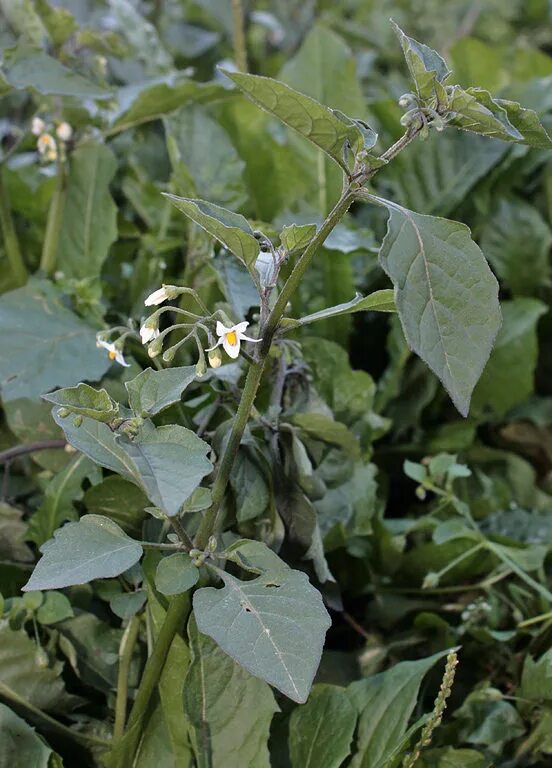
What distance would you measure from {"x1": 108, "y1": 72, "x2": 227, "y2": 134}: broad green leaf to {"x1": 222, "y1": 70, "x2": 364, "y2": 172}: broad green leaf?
42cm

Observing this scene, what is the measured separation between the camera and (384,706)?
0.57 meters

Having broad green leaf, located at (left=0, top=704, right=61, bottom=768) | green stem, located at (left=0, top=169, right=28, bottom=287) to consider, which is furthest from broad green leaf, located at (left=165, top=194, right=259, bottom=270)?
green stem, located at (left=0, top=169, right=28, bottom=287)

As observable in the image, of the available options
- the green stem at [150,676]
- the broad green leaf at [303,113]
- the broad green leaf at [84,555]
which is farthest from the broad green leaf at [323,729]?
the broad green leaf at [303,113]

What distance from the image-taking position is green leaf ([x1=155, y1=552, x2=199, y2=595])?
44 cm

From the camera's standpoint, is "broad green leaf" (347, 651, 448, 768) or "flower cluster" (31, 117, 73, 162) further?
"flower cluster" (31, 117, 73, 162)

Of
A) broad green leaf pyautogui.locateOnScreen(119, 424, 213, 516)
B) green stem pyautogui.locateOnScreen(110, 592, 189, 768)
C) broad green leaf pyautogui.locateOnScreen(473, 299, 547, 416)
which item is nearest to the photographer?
broad green leaf pyautogui.locateOnScreen(119, 424, 213, 516)

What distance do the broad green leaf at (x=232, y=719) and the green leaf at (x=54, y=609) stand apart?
115mm

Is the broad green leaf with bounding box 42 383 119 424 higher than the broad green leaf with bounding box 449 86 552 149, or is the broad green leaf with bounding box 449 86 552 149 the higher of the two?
the broad green leaf with bounding box 449 86 552 149

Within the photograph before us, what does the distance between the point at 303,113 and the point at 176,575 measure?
25cm

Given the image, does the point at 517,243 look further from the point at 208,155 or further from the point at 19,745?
the point at 19,745

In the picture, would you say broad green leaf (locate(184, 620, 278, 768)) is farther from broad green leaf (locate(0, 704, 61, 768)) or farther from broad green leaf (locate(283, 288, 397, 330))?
broad green leaf (locate(283, 288, 397, 330))

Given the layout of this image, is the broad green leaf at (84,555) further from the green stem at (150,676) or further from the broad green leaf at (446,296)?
the broad green leaf at (446,296)

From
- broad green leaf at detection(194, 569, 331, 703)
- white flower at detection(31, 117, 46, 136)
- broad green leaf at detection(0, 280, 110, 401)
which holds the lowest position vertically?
broad green leaf at detection(0, 280, 110, 401)

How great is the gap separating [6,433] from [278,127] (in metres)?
0.50
